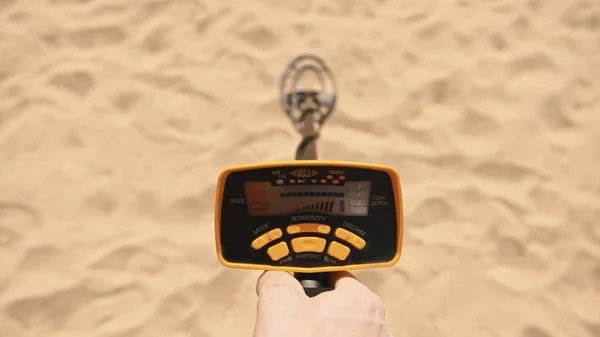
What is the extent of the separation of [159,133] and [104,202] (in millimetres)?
255

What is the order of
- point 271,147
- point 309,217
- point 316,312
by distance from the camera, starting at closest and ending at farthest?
point 316,312 → point 309,217 → point 271,147

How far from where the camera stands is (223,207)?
635 millimetres

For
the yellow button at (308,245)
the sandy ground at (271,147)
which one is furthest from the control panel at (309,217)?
the sandy ground at (271,147)

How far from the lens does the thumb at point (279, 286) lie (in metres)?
0.56

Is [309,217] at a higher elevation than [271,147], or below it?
higher

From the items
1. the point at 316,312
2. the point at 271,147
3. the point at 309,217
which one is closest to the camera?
the point at 316,312

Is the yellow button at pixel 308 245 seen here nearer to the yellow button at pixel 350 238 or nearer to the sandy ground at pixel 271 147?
the yellow button at pixel 350 238

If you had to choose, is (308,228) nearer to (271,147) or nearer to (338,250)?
(338,250)

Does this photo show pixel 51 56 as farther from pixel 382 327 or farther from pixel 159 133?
pixel 382 327

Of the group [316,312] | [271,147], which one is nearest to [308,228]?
[316,312]

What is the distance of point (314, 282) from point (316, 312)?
0.32 feet

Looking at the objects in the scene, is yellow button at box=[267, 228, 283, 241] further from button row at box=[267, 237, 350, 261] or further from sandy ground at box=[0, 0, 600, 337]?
sandy ground at box=[0, 0, 600, 337]

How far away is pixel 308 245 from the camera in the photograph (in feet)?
2.08

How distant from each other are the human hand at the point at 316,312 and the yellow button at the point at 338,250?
45 millimetres
